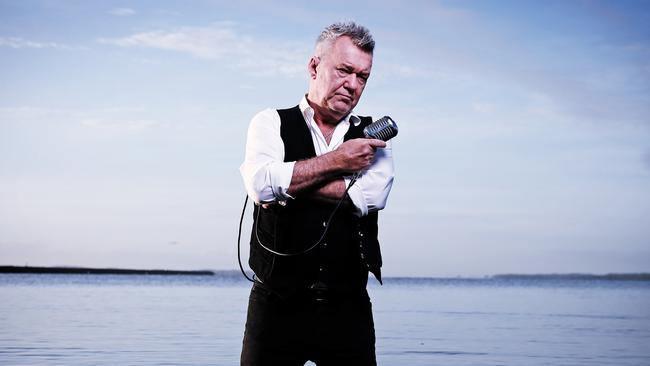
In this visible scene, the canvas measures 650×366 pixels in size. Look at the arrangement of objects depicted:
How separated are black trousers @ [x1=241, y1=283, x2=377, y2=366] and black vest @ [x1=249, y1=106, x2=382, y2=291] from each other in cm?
5

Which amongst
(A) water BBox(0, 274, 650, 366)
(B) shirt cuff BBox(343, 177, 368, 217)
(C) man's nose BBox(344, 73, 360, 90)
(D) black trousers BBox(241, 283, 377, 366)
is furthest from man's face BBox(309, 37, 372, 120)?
(A) water BBox(0, 274, 650, 366)

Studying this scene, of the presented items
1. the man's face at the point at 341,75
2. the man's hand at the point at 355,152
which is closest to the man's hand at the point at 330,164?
the man's hand at the point at 355,152

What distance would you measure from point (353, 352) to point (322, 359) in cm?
10

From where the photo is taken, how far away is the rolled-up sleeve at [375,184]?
2426 mm

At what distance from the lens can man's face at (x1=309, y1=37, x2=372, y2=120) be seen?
2449 mm

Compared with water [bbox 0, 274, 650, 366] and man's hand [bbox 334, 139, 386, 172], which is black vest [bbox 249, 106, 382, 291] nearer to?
man's hand [bbox 334, 139, 386, 172]

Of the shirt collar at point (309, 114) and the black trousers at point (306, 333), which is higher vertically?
the shirt collar at point (309, 114)

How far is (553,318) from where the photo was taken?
60.6 feet

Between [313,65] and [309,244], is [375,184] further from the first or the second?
[313,65]

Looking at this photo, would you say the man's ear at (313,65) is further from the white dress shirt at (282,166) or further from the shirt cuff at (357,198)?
the shirt cuff at (357,198)

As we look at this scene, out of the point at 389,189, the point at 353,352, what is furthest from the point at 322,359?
the point at 389,189

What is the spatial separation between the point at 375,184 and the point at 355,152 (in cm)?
16

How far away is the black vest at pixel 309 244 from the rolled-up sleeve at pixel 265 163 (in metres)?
0.04

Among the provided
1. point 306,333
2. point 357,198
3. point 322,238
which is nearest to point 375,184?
point 357,198
